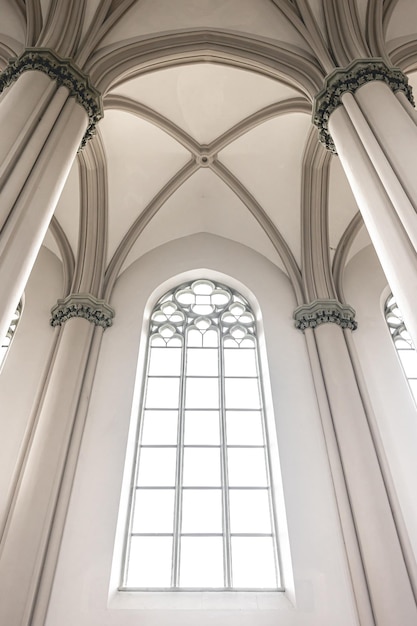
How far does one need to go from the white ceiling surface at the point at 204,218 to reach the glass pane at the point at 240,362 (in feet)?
6.72

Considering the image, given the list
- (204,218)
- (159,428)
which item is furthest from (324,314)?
(204,218)

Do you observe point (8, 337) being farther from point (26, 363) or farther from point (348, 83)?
point (348, 83)

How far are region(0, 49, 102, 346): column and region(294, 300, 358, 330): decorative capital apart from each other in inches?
168

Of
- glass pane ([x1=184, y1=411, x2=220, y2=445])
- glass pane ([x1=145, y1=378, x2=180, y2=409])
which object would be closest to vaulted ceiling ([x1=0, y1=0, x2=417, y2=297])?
glass pane ([x1=145, y1=378, x2=180, y2=409])

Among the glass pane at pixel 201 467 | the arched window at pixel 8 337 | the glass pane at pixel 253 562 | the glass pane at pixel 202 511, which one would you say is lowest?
the glass pane at pixel 253 562

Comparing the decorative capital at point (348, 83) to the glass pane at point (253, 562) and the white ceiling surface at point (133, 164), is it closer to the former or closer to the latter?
the white ceiling surface at point (133, 164)

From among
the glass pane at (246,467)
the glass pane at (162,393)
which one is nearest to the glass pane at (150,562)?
the glass pane at (246,467)

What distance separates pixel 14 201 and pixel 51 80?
2.20 metres

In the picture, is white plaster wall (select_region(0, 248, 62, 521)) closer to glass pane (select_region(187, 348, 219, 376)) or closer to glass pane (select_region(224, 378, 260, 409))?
glass pane (select_region(187, 348, 219, 376))

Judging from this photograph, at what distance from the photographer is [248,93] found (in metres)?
7.87

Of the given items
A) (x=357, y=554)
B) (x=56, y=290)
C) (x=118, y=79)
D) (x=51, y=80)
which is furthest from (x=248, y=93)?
(x=357, y=554)

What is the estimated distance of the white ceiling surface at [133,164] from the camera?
8258mm

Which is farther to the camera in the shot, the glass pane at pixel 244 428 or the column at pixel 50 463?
the glass pane at pixel 244 428

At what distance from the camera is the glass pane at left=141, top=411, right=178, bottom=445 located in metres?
6.80
